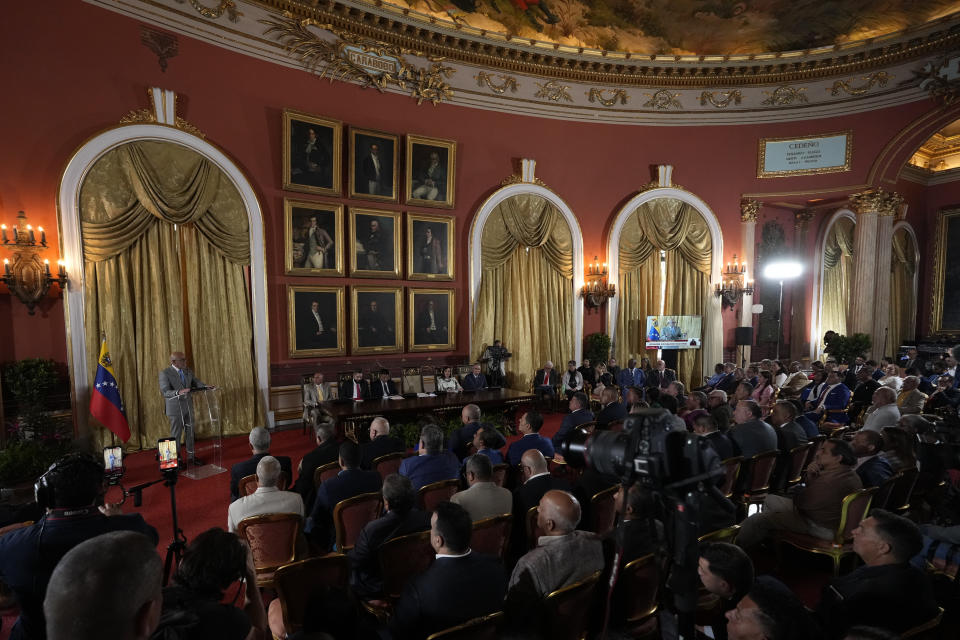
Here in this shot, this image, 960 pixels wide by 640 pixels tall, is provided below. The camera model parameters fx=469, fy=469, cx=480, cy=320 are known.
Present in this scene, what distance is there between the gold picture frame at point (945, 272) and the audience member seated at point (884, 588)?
51.3ft

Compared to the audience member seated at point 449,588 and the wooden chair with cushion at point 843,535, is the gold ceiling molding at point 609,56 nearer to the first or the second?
the audience member seated at point 449,588

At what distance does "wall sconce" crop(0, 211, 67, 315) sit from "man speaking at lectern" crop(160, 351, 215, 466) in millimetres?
1748

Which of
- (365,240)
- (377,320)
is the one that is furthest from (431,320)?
(365,240)

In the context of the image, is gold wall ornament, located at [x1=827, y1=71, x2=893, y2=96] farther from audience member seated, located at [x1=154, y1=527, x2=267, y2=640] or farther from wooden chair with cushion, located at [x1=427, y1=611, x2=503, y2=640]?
audience member seated, located at [x1=154, y1=527, x2=267, y2=640]

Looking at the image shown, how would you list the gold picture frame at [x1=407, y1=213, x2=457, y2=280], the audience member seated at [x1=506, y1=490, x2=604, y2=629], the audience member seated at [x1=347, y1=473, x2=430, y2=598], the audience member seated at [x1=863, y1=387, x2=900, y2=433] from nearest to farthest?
the audience member seated at [x1=506, y1=490, x2=604, y2=629]
the audience member seated at [x1=347, y1=473, x2=430, y2=598]
the audience member seated at [x1=863, y1=387, x2=900, y2=433]
the gold picture frame at [x1=407, y1=213, x2=457, y2=280]

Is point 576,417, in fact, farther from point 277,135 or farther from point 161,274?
point 277,135

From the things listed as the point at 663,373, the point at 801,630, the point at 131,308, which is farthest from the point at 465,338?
the point at 801,630

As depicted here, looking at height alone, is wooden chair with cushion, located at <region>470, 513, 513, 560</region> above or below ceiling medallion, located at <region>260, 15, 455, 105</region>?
below

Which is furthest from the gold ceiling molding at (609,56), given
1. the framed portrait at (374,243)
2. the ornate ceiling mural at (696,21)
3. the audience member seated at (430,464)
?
the audience member seated at (430,464)

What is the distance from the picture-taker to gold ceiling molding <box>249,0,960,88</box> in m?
8.19

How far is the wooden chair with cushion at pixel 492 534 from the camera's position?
8.54 ft

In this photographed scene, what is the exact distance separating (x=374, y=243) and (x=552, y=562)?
7329mm

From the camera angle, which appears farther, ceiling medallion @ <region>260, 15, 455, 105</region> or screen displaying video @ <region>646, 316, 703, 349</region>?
screen displaying video @ <region>646, 316, 703, 349</region>

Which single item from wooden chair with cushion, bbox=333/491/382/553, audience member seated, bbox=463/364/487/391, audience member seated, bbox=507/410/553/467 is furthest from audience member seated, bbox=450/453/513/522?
audience member seated, bbox=463/364/487/391
